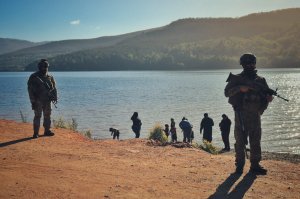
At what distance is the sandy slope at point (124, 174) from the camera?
22.3 feet

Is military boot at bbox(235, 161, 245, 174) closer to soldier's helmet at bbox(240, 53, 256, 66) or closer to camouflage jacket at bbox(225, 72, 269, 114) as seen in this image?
camouflage jacket at bbox(225, 72, 269, 114)

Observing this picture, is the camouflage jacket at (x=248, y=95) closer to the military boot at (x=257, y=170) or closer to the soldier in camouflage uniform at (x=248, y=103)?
the soldier in camouflage uniform at (x=248, y=103)

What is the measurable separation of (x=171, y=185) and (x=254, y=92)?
8.61 feet

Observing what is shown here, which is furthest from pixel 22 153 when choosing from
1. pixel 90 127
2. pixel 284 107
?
pixel 284 107

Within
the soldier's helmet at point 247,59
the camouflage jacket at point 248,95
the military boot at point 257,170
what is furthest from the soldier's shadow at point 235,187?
the soldier's helmet at point 247,59

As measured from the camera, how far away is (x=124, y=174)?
26.3 feet

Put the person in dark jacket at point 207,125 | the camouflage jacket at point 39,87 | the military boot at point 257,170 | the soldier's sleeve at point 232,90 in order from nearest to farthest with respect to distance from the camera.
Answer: the soldier's sleeve at point 232,90 → the military boot at point 257,170 → the camouflage jacket at point 39,87 → the person in dark jacket at point 207,125

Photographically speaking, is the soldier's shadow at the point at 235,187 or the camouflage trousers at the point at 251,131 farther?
the camouflage trousers at the point at 251,131

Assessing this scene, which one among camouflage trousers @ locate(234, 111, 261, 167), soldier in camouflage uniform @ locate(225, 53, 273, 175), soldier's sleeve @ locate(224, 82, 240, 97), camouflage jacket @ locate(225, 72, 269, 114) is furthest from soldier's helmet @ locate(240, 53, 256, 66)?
camouflage trousers @ locate(234, 111, 261, 167)

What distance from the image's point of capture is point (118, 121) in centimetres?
3688

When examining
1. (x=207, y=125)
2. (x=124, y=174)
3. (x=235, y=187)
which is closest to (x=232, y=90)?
(x=235, y=187)

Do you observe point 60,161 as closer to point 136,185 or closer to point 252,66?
point 136,185

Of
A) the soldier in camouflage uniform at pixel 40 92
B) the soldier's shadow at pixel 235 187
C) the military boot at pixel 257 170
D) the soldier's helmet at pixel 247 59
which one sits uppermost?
the soldier's helmet at pixel 247 59

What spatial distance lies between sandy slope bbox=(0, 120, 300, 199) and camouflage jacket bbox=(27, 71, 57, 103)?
5.05 feet
